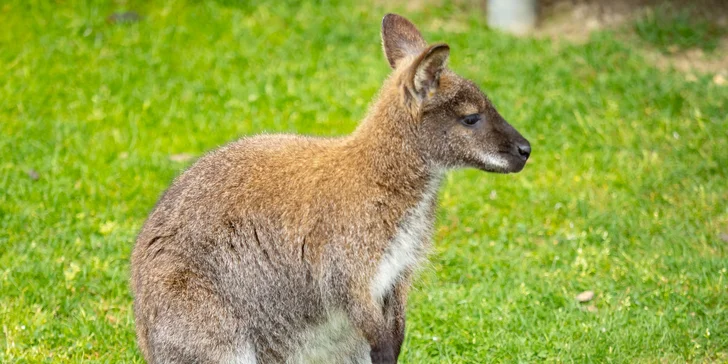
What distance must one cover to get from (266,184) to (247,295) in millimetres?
493

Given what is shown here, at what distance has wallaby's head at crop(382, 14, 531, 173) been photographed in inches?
181

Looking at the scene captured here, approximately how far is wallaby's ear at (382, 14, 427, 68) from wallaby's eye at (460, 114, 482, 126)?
0.54m

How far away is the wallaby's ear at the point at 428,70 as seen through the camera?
14.4ft

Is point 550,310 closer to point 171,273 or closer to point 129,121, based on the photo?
point 171,273

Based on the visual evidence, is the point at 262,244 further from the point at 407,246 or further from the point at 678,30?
the point at 678,30

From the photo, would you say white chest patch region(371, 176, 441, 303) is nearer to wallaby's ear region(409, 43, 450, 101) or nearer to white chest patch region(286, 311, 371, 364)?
white chest patch region(286, 311, 371, 364)

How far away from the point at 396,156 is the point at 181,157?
3.34m

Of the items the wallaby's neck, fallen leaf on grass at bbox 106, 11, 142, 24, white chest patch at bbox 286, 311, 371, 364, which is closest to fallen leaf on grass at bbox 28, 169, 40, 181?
fallen leaf on grass at bbox 106, 11, 142, 24

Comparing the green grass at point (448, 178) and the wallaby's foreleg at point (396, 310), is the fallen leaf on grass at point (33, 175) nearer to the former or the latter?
the green grass at point (448, 178)

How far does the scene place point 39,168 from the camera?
736 cm

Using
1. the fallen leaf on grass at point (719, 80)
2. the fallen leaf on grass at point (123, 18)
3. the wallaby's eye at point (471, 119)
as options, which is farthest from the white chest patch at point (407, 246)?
the fallen leaf on grass at point (123, 18)

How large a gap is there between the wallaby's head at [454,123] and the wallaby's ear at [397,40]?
28 cm

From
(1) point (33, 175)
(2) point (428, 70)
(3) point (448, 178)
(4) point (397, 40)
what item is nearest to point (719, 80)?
(3) point (448, 178)

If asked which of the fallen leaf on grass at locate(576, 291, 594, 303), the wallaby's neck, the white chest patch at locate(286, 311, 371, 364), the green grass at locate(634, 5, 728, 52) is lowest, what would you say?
the green grass at locate(634, 5, 728, 52)
